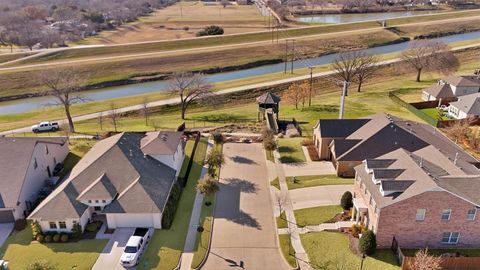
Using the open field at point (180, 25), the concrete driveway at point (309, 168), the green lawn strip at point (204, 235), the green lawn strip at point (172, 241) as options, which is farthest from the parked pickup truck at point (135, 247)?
the open field at point (180, 25)

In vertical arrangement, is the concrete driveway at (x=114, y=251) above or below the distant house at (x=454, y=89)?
below

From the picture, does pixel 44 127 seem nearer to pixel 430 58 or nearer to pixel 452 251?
pixel 452 251

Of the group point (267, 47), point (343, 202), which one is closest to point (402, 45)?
point (267, 47)

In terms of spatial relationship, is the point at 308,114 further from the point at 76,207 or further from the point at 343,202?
the point at 76,207

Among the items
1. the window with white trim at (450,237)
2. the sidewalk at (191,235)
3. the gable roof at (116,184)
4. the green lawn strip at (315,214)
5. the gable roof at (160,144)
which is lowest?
the sidewalk at (191,235)

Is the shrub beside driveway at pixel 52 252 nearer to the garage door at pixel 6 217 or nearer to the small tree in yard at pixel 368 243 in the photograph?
the garage door at pixel 6 217

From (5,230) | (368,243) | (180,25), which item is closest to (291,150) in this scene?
(368,243)
